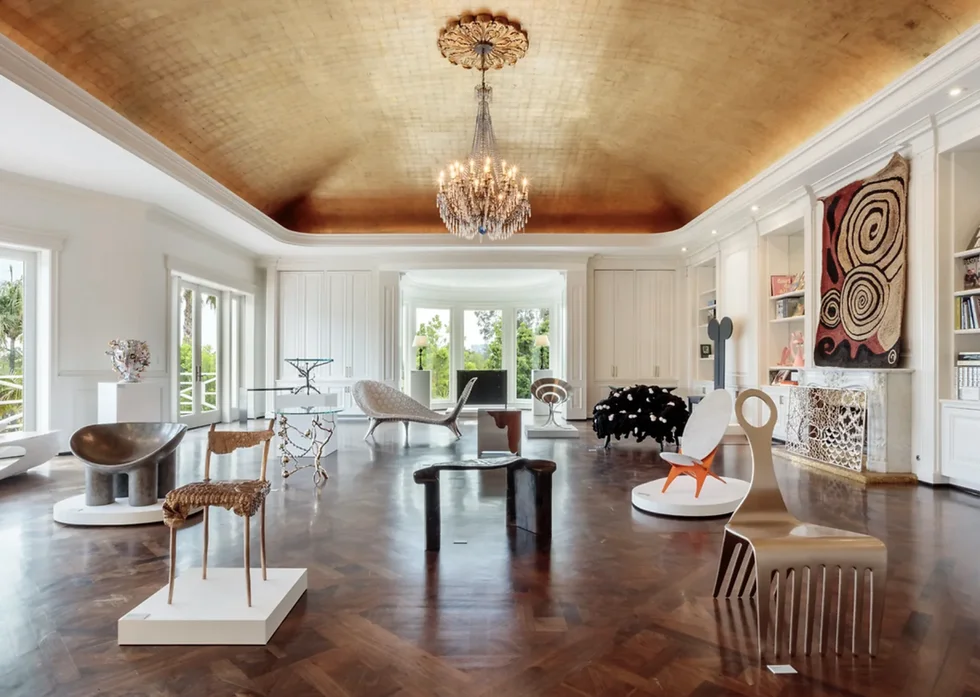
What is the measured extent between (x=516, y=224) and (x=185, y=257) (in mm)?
4858

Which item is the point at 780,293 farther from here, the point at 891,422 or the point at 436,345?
the point at 436,345

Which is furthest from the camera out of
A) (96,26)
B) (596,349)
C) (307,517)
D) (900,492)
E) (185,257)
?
(596,349)

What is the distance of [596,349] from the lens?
10711mm

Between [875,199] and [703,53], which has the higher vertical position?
[703,53]

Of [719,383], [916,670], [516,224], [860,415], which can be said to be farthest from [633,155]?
[916,670]

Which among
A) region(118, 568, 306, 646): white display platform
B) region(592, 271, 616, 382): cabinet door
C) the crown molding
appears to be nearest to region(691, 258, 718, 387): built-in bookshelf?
the crown molding

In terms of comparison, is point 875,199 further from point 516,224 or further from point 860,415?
point 516,224

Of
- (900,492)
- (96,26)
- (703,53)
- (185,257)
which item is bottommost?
(900,492)

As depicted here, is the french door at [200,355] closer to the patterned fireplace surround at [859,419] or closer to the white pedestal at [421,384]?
the white pedestal at [421,384]

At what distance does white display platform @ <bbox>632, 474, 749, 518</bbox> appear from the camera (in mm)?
4004

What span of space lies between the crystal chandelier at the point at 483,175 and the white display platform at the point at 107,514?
13.5 ft

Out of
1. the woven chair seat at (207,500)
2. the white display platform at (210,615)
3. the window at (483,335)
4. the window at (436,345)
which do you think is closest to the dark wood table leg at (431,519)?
the white display platform at (210,615)

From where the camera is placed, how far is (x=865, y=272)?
5688 millimetres

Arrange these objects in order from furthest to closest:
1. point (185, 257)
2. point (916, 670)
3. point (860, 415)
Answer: point (185, 257)
point (860, 415)
point (916, 670)
